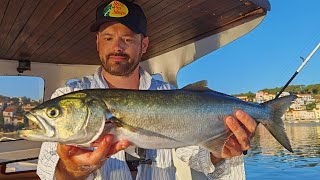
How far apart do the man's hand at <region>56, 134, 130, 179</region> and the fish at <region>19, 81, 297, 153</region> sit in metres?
0.07

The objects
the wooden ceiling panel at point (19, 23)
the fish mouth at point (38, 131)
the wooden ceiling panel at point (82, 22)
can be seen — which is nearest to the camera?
the fish mouth at point (38, 131)

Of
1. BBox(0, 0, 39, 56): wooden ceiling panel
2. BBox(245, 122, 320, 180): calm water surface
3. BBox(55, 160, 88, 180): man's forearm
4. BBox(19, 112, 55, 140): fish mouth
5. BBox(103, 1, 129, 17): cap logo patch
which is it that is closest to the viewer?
BBox(19, 112, 55, 140): fish mouth

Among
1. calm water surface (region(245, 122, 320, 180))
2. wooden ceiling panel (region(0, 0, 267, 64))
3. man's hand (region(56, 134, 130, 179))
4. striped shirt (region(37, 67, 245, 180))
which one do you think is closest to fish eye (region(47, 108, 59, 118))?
man's hand (region(56, 134, 130, 179))

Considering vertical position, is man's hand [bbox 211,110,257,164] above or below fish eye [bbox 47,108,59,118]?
below

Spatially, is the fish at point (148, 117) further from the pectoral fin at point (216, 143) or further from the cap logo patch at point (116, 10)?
the cap logo patch at point (116, 10)

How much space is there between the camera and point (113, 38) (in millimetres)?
4324

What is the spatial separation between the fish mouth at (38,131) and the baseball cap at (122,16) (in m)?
1.77

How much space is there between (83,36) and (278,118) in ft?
15.4

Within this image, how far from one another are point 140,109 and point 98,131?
40 cm

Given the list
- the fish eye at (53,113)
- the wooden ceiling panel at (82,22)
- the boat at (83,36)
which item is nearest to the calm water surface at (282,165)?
the boat at (83,36)

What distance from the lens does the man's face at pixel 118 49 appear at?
424 cm

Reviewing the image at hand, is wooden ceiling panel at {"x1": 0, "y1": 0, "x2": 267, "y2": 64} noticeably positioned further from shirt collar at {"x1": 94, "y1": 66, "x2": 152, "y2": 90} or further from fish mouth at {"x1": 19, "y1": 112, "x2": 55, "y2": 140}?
fish mouth at {"x1": 19, "y1": 112, "x2": 55, "y2": 140}

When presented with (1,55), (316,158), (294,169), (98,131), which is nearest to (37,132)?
(98,131)

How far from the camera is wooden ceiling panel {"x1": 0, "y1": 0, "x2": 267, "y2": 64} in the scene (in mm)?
5785
